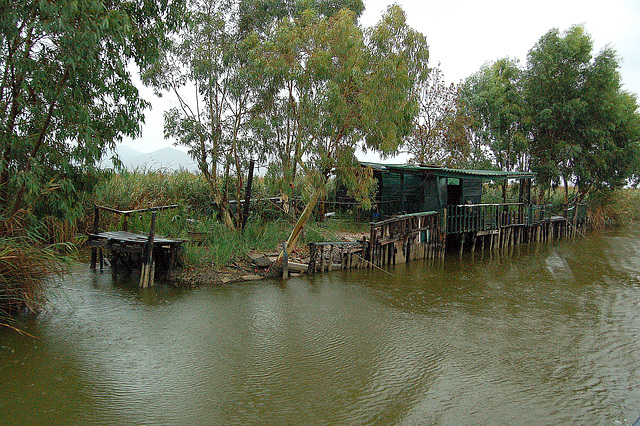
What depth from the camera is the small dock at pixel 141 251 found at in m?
9.68

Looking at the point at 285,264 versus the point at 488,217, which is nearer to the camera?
the point at 285,264

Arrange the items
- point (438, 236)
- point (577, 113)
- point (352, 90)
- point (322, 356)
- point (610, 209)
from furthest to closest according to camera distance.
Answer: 1. point (610, 209)
2. point (577, 113)
3. point (438, 236)
4. point (352, 90)
5. point (322, 356)

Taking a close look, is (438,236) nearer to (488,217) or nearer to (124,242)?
(488,217)

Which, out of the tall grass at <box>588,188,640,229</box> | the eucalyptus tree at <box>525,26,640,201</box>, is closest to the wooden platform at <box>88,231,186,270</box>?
the eucalyptus tree at <box>525,26,640,201</box>

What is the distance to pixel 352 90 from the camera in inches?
433

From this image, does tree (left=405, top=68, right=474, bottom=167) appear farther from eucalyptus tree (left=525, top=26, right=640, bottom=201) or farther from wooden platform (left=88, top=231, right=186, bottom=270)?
wooden platform (left=88, top=231, right=186, bottom=270)

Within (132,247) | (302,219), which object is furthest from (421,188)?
(132,247)

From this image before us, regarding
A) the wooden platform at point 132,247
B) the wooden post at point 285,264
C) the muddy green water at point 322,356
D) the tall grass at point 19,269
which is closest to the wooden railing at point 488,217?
the muddy green water at point 322,356

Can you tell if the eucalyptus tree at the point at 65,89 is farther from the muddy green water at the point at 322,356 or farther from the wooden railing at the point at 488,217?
the wooden railing at the point at 488,217

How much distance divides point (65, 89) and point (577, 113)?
2323 centimetres

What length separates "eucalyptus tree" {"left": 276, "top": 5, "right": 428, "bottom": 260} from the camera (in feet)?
34.4

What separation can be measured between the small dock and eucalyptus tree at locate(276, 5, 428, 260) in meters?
3.57

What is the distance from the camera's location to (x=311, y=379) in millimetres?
5824

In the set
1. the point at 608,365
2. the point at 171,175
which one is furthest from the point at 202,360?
the point at 171,175
